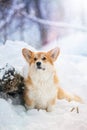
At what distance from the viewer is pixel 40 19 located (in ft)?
7.59

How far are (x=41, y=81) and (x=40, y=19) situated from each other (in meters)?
0.38

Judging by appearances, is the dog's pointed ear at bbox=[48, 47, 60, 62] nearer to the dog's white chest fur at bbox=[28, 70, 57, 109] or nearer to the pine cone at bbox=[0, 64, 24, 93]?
the dog's white chest fur at bbox=[28, 70, 57, 109]

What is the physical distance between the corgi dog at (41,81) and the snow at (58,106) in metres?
0.05

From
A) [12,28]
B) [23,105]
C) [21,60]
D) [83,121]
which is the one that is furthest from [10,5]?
[83,121]

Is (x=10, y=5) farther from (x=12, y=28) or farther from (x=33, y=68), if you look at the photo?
(x=33, y=68)

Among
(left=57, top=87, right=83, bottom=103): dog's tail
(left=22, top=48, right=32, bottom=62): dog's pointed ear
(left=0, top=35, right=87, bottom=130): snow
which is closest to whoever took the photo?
(left=0, top=35, right=87, bottom=130): snow

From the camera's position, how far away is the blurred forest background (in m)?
2.28

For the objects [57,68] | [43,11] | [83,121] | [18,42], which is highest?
[43,11]

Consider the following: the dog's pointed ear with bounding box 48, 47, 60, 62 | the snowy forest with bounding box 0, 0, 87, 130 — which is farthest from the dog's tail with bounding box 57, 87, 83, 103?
the dog's pointed ear with bounding box 48, 47, 60, 62

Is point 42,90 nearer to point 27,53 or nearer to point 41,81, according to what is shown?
point 41,81

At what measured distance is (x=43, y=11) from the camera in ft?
7.59

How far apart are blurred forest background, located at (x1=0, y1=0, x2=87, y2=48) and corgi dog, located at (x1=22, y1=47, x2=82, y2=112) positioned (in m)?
0.21

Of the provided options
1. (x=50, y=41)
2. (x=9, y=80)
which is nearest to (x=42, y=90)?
(x=9, y=80)

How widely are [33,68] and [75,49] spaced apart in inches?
13.9
